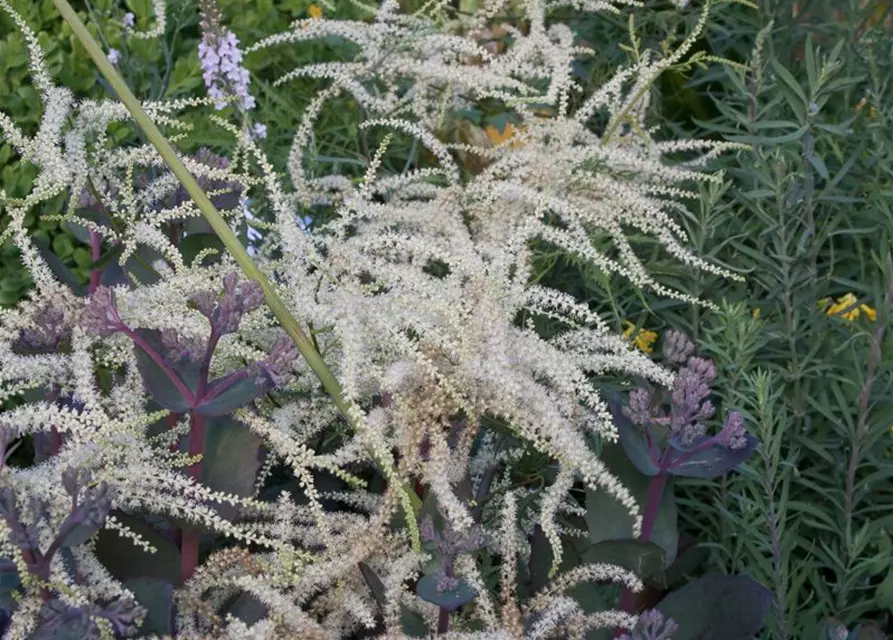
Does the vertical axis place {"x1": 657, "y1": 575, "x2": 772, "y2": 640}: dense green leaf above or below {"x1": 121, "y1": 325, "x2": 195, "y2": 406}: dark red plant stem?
below

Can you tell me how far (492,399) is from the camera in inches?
46.5

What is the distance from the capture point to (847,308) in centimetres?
157

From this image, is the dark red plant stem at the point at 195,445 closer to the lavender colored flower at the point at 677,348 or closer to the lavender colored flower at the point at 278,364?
the lavender colored flower at the point at 278,364

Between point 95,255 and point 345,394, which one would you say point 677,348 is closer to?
point 345,394

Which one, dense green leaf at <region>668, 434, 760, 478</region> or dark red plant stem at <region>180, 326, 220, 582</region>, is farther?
dense green leaf at <region>668, 434, 760, 478</region>

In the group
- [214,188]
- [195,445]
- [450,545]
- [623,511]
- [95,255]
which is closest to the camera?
[450,545]

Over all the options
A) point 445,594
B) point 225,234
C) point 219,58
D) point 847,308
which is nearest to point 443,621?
point 445,594

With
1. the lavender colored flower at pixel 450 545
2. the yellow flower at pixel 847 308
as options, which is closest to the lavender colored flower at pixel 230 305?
the lavender colored flower at pixel 450 545

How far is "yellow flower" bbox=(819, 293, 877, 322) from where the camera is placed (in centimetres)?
157

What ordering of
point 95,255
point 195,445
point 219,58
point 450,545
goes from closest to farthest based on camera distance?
point 450,545 < point 195,445 < point 95,255 < point 219,58

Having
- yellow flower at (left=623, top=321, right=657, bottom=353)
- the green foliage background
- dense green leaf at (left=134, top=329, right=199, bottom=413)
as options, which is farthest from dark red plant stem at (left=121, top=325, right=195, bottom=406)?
yellow flower at (left=623, top=321, right=657, bottom=353)

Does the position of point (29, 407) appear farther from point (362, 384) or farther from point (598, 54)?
point (598, 54)

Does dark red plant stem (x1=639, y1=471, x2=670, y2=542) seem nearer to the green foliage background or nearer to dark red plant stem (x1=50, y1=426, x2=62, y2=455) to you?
the green foliage background

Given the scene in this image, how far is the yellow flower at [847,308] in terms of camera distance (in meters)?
1.57
